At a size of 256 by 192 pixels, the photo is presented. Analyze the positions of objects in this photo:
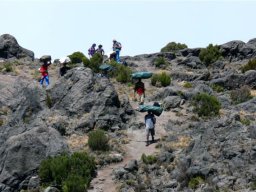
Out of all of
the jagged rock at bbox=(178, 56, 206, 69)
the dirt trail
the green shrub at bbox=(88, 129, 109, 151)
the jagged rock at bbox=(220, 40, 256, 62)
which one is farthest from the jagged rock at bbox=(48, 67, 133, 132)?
the jagged rock at bbox=(220, 40, 256, 62)

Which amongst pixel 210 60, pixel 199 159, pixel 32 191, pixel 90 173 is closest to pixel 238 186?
pixel 199 159

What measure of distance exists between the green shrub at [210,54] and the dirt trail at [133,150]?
2067 centimetres

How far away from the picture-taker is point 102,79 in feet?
103

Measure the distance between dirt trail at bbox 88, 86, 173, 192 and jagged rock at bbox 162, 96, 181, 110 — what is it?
3.55ft

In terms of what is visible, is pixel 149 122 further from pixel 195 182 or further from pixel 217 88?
pixel 217 88

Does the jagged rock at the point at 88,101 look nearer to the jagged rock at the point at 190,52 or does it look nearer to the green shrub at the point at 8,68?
the green shrub at the point at 8,68

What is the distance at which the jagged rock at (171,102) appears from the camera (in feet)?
106

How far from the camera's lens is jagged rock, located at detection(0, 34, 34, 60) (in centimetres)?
5391

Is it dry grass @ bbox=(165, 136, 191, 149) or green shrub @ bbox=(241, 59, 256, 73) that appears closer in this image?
dry grass @ bbox=(165, 136, 191, 149)

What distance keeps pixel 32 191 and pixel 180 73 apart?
23665mm

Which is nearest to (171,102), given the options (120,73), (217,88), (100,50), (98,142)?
(217,88)

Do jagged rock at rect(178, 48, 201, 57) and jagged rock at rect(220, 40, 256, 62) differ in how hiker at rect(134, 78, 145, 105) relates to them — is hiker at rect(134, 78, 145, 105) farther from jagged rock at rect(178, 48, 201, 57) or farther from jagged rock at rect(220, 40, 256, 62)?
jagged rock at rect(178, 48, 201, 57)

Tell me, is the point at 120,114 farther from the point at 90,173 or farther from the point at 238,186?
the point at 238,186

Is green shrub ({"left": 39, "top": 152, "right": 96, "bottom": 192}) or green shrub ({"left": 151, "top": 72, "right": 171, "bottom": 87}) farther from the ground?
green shrub ({"left": 151, "top": 72, "right": 171, "bottom": 87})
